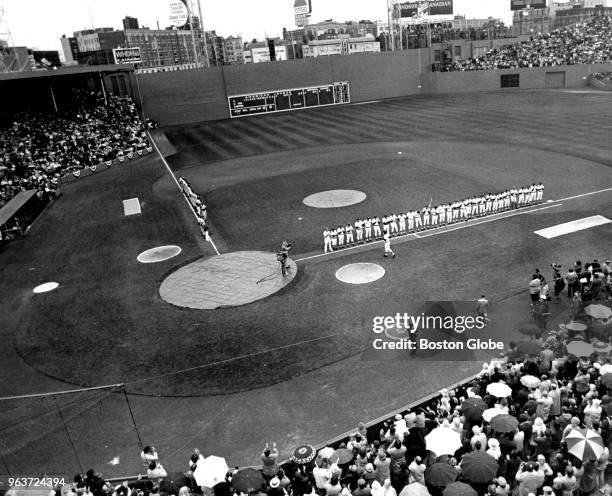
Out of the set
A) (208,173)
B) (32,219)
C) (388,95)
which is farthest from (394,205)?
(388,95)

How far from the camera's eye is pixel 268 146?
4606 centimetres

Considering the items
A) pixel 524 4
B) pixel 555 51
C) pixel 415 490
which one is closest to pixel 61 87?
pixel 415 490

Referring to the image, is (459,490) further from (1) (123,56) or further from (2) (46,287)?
(1) (123,56)

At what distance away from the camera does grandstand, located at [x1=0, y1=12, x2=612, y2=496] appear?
12.8m

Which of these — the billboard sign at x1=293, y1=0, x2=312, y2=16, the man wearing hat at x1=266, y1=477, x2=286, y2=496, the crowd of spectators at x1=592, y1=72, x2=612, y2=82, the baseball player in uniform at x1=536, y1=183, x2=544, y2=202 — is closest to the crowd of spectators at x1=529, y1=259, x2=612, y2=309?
the baseball player in uniform at x1=536, y1=183, x2=544, y2=202

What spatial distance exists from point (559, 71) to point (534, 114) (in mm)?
23653

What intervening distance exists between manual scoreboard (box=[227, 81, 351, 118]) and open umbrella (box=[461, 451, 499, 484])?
60.5m

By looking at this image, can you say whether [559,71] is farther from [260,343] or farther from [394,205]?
[260,343]

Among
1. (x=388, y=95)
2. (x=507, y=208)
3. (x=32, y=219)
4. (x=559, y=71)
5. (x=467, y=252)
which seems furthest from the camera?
(x=388, y=95)

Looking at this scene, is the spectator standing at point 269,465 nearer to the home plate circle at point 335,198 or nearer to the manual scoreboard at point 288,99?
the home plate circle at point 335,198

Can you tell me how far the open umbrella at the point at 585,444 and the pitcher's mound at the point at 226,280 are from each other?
11.5 m

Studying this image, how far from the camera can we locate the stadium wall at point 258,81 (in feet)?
199

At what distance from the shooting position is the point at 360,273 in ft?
65.9

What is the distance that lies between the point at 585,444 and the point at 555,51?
77986 millimetres
